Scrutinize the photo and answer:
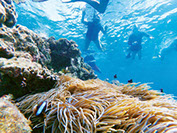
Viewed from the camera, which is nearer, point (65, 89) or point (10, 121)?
point (10, 121)

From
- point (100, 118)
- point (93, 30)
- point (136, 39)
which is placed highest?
point (136, 39)

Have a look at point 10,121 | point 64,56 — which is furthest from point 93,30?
point 10,121

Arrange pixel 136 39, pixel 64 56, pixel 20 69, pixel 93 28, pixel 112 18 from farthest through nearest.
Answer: pixel 136 39
pixel 112 18
pixel 93 28
pixel 64 56
pixel 20 69

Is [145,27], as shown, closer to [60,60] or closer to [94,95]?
[60,60]

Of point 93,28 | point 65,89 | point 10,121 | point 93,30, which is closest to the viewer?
point 10,121

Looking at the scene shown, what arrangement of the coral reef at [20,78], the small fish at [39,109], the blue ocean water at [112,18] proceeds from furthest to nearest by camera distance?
the blue ocean water at [112,18], the coral reef at [20,78], the small fish at [39,109]

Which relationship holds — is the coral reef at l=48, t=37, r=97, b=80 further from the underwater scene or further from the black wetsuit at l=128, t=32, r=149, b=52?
the black wetsuit at l=128, t=32, r=149, b=52

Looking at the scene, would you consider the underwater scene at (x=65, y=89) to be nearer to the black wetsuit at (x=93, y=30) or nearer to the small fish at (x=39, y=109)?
the small fish at (x=39, y=109)

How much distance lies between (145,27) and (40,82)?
829 inches

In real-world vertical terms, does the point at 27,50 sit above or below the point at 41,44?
below

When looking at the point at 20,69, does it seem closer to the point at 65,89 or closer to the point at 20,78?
the point at 20,78

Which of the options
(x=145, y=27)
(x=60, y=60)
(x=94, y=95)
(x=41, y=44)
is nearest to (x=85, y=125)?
(x=94, y=95)

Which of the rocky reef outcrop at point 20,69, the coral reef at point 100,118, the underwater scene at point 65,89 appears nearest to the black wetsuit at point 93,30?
the underwater scene at point 65,89

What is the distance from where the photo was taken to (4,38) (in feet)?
8.62
